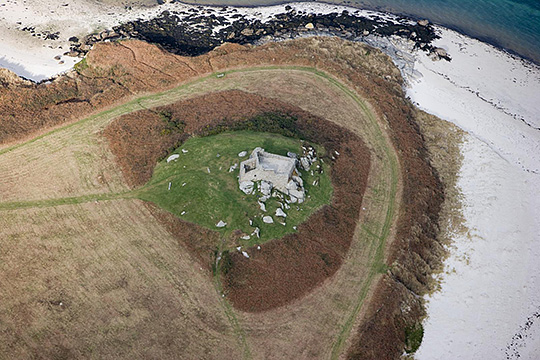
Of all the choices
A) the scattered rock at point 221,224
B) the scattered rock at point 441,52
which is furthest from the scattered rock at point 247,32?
the scattered rock at point 221,224

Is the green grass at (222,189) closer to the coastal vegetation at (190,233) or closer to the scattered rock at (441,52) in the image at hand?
the coastal vegetation at (190,233)

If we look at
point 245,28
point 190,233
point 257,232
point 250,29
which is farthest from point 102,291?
point 245,28

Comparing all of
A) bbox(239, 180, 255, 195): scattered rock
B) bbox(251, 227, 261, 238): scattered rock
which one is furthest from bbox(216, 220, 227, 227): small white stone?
bbox(239, 180, 255, 195): scattered rock

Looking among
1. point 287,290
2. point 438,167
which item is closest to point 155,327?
point 287,290

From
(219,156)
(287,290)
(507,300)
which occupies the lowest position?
(507,300)

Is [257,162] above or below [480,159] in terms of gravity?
above

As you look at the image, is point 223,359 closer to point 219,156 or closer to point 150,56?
point 219,156

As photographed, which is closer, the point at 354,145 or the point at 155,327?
the point at 155,327

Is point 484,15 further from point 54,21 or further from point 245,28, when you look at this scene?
point 54,21
